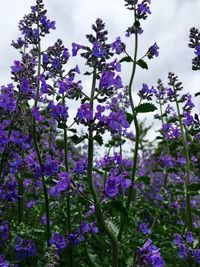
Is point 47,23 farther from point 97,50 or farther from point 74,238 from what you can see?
point 74,238

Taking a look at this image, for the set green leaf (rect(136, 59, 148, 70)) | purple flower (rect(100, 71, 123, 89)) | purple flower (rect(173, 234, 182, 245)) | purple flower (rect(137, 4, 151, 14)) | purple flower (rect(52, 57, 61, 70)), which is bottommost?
purple flower (rect(173, 234, 182, 245))

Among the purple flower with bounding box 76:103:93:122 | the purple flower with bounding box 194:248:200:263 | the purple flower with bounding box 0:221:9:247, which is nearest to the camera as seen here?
the purple flower with bounding box 76:103:93:122

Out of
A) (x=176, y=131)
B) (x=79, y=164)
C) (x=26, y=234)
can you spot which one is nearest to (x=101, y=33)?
(x=79, y=164)

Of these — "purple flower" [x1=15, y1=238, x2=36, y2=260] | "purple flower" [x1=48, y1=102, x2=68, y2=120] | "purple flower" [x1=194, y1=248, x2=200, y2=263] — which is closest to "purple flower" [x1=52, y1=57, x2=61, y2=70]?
"purple flower" [x1=48, y1=102, x2=68, y2=120]

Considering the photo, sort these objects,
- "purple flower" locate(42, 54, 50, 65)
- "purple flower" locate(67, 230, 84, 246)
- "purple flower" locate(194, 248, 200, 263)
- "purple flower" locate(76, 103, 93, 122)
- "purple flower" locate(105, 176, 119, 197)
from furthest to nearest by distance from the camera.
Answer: "purple flower" locate(42, 54, 50, 65) < "purple flower" locate(194, 248, 200, 263) < "purple flower" locate(67, 230, 84, 246) < "purple flower" locate(76, 103, 93, 122) < "purple flower" locate(105, 176, 119, 197)

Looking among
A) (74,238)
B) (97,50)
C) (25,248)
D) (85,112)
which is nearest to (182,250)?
(74,238)

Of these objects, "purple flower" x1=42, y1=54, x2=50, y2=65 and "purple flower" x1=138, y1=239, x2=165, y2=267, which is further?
"purple flower" x1=42, y1=54, x2=50, y2=65

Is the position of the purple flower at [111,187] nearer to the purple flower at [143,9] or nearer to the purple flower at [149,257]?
the purple flower at [149,257]

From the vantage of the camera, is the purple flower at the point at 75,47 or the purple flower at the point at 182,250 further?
the purple flower at the point at 182,250

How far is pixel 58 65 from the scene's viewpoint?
4355 millimetres

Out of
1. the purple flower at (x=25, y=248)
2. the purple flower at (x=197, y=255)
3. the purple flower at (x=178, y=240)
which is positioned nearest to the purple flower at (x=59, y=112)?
the purple flower at (x=25, y=248)

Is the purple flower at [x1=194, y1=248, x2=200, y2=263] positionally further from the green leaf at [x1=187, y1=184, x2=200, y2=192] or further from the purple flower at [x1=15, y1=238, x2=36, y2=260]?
the purple flower at [x1=15, y1=238, x2=36, y2=260]

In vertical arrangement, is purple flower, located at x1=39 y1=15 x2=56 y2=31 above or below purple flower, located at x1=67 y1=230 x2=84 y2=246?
above

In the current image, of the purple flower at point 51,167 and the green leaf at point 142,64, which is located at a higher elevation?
the green leaf at point 142,64
